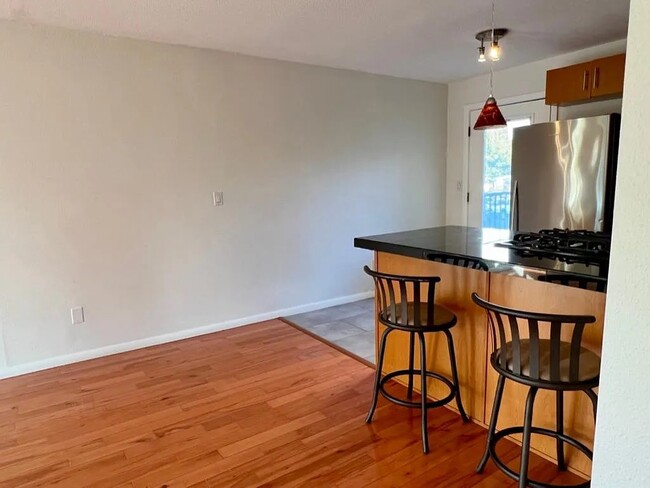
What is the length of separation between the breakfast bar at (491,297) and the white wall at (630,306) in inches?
30.1

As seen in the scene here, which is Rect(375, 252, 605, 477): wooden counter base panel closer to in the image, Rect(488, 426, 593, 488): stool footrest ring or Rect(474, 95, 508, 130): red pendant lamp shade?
Rect(488, 426, 593, 488): stool footrest ring

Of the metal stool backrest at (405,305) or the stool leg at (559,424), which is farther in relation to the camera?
the metal stool backrest at (405,305)

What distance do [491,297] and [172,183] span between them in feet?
8.25

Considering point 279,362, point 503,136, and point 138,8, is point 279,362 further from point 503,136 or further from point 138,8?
point 503,136

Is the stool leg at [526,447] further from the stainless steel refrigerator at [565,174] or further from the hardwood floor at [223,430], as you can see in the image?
the stainless steel refrigerator at [565,174]

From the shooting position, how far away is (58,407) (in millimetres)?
2590

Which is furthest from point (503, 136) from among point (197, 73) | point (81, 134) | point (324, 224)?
point (81, 134)

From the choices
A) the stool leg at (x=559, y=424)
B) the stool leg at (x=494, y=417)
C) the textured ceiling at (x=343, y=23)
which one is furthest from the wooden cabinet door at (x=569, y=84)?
the stool leg at (x=494, y=417)

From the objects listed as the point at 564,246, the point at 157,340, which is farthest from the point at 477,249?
the point at 157,340

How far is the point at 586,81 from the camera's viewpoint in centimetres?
347

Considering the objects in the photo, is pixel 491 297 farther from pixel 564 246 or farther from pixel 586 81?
pixel 586 81

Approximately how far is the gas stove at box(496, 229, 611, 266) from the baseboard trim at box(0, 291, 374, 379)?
7.73 ft

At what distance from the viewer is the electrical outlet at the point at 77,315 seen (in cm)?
319

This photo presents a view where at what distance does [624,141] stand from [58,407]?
9.80ft
